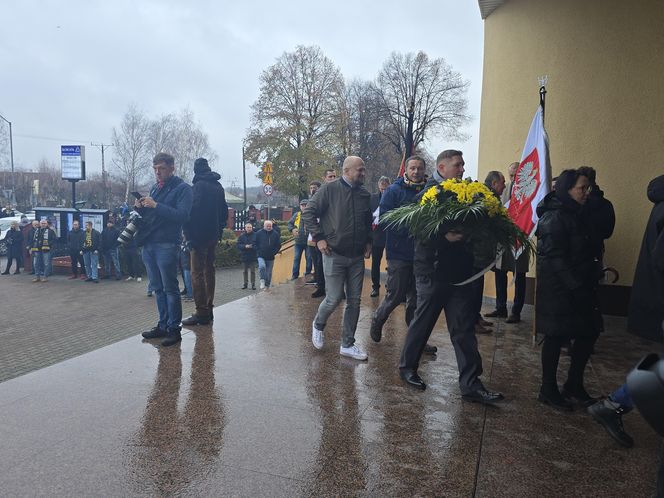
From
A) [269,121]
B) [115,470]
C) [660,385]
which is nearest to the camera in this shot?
[660,385]

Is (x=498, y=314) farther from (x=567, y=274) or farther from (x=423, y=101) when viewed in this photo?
(x=423, y=101)

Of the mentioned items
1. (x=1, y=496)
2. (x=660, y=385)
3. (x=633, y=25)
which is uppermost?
(x=633, y=25)

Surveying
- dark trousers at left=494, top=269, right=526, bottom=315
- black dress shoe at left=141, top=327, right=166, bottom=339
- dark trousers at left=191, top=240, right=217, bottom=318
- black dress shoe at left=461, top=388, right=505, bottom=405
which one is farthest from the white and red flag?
black dress shoe at left=141, top=327, right=166, bottom=339

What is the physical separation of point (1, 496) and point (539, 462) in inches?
116

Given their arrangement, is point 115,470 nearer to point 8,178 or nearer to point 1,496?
point 1,496

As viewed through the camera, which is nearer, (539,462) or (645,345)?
(539,462)

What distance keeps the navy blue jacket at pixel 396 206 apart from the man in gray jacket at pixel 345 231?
0.21 metres

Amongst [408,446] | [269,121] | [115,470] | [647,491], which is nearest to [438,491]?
[408,446]

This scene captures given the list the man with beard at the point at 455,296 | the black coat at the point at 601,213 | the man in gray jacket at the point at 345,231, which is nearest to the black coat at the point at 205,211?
the man in gray jacket at the point at 345,231

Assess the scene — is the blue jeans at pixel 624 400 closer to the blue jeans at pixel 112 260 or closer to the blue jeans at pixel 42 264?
the blue jeans at pixel 112 260

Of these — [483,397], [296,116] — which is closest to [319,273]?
[483,397]

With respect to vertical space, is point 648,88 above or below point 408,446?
above

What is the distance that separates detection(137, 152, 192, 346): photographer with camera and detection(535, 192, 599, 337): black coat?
142 inches

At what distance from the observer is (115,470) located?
116 inches
